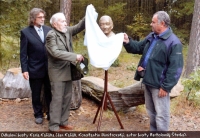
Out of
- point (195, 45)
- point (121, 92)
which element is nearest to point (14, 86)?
point (121, 92)

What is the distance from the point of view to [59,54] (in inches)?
151

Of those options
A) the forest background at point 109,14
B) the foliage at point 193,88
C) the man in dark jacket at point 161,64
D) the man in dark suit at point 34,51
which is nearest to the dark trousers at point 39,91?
the man in dark suit at point 34,51

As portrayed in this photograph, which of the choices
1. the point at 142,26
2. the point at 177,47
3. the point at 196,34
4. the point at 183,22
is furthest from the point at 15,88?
the point at 183,22

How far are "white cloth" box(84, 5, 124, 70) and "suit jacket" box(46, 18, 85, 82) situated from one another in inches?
11.6

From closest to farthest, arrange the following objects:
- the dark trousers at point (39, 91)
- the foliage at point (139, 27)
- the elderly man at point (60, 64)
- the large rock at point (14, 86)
A: the elderly man at point (60, 64), the dark trousers at point (39, 91), the large rock at point (14, 86), the foliage at point (139, 27)

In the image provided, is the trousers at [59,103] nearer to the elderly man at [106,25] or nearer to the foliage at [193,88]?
the elderly man at [106,25]

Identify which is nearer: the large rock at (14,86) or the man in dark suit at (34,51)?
the man in dark suit at (34,51)

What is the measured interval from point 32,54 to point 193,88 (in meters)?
3.48

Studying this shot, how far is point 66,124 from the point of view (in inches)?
181

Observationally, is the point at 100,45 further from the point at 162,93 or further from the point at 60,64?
the point at 162,93

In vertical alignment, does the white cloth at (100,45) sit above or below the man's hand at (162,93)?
above

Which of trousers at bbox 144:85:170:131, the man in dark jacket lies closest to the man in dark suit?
the man in dark jacket

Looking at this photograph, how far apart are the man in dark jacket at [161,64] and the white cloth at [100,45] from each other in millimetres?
455

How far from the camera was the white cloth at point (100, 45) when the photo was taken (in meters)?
3.87
